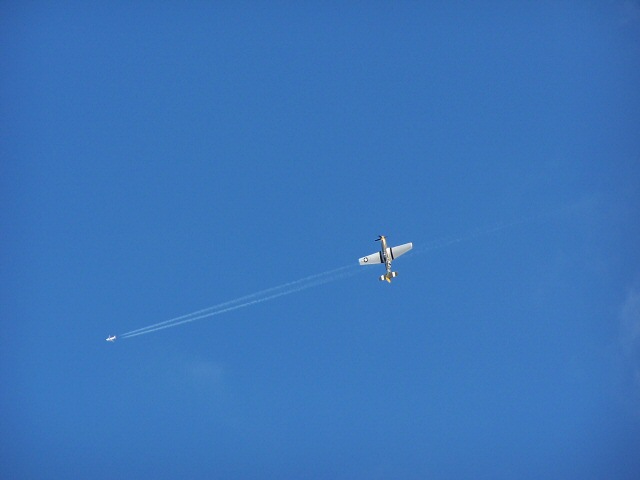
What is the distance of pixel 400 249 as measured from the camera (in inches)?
5217

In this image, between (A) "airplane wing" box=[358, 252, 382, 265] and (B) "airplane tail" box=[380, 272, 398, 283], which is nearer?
(A) "airplane wing" box=[358, 252, 382, 265]

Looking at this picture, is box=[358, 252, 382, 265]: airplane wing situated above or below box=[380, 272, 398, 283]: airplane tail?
above

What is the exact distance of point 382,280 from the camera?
134 meters

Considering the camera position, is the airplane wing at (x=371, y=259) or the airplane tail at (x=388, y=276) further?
the airplane tail at (x=388, y=276)

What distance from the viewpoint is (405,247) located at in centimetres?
13250

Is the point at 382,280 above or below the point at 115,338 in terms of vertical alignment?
above

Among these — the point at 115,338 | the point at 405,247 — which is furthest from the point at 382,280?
the point at 115,338

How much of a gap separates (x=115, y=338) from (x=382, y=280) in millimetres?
48168

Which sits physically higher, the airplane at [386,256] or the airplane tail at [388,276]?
the airplane at [386,256]

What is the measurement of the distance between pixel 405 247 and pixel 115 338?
175 ft

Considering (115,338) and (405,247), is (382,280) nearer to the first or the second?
(405,247)

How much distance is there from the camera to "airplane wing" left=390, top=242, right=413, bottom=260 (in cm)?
13225

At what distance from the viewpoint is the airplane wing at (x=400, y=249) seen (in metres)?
132

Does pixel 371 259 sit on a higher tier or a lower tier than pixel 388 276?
higher
